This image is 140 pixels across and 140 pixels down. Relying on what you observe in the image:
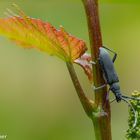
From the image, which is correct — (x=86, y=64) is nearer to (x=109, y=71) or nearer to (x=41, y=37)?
(x=109, y=71)

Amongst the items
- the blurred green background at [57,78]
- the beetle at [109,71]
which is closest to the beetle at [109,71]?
the beetle at [109,71]

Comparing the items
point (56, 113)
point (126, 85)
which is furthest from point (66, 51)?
point (126, 85)

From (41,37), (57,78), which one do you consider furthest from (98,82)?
(57,78)

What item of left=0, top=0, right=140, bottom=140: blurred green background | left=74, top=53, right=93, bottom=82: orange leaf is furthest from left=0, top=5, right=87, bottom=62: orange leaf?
left=0, top=0, right=140, bottom=140: blurred green background

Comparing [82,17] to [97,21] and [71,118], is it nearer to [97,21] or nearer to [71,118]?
[71,118]

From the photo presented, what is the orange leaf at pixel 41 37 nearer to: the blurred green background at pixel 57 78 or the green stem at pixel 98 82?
the green stem at pixel 98 82

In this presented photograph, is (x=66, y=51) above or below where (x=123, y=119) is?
above

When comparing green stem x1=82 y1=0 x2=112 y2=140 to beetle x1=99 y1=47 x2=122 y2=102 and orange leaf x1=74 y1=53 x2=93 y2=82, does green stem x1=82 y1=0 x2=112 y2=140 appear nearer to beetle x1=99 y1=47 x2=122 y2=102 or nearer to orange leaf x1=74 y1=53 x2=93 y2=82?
beetle x1=99 y1=47 x2=122 y2=102
